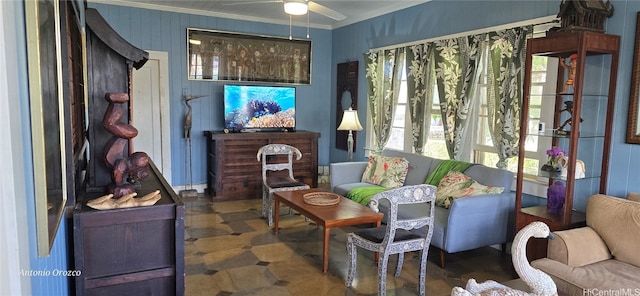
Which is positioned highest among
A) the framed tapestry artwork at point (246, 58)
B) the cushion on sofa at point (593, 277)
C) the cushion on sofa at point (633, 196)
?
the framed tapestry artwork at point (246, 58)

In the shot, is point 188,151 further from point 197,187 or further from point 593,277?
point 593,277

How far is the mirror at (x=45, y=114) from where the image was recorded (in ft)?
3.30

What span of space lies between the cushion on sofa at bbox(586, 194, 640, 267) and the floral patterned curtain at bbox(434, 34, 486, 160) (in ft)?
5.40

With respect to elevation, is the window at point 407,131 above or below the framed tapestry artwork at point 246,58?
below

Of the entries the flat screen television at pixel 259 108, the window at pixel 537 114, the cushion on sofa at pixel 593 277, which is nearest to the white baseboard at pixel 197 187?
the flat screen television at pixel 259 108

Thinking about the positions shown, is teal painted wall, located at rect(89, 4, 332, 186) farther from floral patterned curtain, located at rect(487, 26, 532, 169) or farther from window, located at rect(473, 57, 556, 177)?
window, located at rect(473, 57, 556, 177)

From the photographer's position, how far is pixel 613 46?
10.0 ft

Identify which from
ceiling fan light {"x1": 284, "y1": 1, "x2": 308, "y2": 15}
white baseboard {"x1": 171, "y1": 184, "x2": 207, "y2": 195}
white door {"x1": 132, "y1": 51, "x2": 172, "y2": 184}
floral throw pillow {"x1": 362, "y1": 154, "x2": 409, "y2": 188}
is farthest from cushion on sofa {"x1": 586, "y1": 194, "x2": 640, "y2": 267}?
white door {"x1": 132, "y1": 51, "x2": 172, "y2": 184}

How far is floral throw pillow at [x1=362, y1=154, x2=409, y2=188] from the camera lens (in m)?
4.78

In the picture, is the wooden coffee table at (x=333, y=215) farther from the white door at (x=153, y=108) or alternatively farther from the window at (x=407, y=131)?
the white door at (x=153, y=108)

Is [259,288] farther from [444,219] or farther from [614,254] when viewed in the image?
[614,254]

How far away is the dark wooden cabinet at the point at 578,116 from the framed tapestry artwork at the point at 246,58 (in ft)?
12.8

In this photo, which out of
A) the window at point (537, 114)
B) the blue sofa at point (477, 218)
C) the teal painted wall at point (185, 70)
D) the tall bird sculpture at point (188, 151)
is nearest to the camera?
the blue sofa at point (477, 218)

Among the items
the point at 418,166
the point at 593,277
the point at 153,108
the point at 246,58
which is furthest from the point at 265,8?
the point at 593,277
